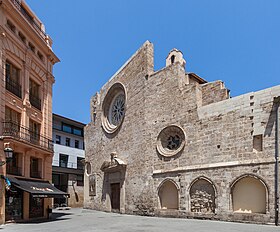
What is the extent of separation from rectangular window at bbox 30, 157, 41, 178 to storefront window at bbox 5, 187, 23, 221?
6.13 feet

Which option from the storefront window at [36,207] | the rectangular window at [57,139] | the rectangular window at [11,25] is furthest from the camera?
the rectangular window at [57,139]

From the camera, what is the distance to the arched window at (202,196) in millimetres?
16922

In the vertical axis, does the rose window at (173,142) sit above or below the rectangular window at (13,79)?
below

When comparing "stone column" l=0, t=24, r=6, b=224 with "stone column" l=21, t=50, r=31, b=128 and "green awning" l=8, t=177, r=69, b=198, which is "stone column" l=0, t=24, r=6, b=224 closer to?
"green awning" l=8, t=177, r=69, b=198

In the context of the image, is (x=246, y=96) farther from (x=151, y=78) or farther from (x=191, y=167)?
(x=151, y=78)

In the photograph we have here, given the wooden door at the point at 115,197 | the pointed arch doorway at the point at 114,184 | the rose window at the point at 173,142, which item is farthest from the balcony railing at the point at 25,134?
the rose window at the point at 173,142

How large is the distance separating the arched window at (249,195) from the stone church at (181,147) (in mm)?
Answer: 45

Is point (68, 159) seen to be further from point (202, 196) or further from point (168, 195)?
point (202, 196)

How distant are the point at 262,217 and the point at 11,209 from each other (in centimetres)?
1156

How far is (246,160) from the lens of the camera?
51.0 feet

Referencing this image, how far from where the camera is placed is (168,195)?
1969 cm

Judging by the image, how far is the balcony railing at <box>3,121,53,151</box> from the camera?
15.6 m

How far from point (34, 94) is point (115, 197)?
9.87 m

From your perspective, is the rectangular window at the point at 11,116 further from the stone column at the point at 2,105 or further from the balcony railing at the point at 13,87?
the balcony railing at the point at 13,87
